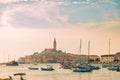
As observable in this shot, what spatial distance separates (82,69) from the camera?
110062 millimetres

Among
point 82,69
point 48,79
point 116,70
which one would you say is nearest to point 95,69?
point 116,70

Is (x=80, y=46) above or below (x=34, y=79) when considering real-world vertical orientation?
above

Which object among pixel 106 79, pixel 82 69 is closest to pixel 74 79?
pixel 106 79

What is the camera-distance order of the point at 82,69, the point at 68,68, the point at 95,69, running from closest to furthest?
the point at 82,69 < the point at 95,69 < the point at 68,68

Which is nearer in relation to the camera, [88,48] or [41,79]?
[41,79]

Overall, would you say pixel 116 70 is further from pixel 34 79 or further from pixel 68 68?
pixel 34 79

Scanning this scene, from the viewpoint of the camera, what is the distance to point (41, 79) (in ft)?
293

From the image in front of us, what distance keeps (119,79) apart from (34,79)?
20.6m

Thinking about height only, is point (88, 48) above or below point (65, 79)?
→ above

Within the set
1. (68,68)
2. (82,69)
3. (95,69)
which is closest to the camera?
(82,69)

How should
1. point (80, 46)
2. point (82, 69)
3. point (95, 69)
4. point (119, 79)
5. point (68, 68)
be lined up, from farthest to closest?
point (68, 68)
point (95, 69)
point (80, 46)
point (82, 69)
point (119, 79)

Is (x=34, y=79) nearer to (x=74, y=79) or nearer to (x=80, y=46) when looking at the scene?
(x=74, y=79)

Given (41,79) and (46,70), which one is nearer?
(41,79)

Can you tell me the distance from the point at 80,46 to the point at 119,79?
35.1 m
